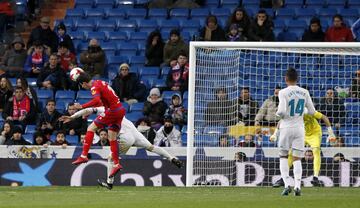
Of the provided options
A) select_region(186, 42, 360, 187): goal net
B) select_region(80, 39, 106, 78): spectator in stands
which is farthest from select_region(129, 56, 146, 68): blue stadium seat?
select_region(186, 42, 360, 187): goal net

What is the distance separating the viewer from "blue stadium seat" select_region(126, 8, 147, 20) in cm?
2708

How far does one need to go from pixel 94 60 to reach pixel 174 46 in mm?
1836

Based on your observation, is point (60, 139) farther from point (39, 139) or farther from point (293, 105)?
point (293, 105)

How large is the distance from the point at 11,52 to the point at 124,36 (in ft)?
8.88

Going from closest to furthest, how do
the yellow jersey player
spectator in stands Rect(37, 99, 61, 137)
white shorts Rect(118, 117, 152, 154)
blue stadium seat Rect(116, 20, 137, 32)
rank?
white shorts Rect(118, 117, 152, 154), the yellow jersey player, spectator in stands Rect(37, 99, 61, 137), blue stadium seat Rect(116, 20, 137, 32)

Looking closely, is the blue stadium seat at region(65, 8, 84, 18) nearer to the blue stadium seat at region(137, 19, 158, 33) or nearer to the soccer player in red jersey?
the blue stadium seat at region(137, 19, 158, 33)

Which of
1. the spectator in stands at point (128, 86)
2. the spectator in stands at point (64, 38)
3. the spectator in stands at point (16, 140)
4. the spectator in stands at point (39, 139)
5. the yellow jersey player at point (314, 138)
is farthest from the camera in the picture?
the spectator in stands at point (64, 38)

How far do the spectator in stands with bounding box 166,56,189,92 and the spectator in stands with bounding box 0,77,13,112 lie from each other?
11.1ft

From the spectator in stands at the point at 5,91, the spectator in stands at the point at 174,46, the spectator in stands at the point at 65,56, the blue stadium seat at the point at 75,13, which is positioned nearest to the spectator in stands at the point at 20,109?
the spectator in stands at the point at 5,91

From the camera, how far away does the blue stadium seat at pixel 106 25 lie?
88.8 ft

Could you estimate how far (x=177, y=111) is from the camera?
2252cm

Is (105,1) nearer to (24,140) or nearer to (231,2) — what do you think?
(231,2)

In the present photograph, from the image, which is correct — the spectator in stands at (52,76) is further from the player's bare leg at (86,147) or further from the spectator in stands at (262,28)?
the player's bare leg at (86,147)

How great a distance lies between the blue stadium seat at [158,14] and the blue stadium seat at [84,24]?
142cm
